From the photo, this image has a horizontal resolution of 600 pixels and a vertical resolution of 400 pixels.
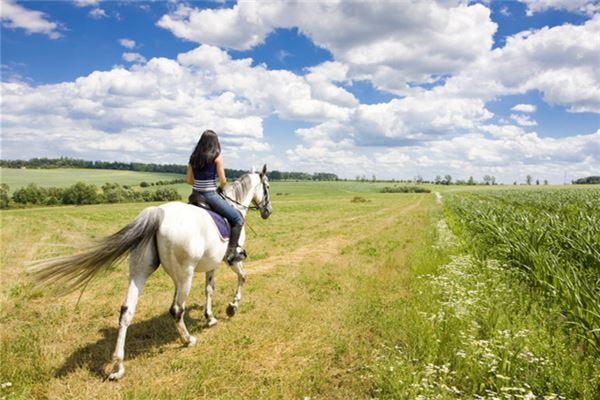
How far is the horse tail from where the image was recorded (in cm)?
488

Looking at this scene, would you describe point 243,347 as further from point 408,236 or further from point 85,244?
point 408,236

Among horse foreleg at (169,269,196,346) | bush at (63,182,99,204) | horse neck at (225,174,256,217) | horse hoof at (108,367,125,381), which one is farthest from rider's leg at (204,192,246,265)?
bush at (63,182,99,204)

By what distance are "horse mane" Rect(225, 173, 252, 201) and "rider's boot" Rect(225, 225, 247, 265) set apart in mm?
978

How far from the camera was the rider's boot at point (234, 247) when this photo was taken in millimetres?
6660

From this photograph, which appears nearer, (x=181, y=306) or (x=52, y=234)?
(x=181, y=306)

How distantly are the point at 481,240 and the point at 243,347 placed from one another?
33.2 ft

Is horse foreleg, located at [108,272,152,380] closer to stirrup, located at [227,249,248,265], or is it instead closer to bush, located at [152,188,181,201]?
stirrup, located at [227,249,248,265]

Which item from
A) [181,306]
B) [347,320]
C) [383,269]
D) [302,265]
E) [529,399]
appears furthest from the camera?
[302,265]

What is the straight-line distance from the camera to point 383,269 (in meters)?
10.6

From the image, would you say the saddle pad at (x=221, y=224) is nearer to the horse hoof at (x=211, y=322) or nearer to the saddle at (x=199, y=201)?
the saddle at (x=199, y=201)

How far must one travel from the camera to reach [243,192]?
7.56 m

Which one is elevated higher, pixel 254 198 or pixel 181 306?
pixel 254 198

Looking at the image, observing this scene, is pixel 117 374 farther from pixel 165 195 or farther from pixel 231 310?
pixel 165 195

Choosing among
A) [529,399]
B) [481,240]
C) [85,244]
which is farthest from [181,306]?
[481,240]
